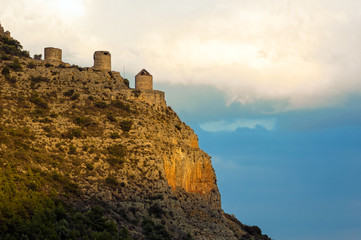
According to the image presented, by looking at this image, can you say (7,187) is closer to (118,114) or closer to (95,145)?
(95,145)

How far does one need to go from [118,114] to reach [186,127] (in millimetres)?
11005

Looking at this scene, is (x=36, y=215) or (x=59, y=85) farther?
(x=59, y=85)

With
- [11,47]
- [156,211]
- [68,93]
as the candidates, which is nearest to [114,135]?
[68,93]

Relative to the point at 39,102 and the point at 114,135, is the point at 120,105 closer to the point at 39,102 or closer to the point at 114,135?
the point at 114,135

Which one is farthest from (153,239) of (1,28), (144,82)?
(1,28)

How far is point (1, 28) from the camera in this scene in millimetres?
101562

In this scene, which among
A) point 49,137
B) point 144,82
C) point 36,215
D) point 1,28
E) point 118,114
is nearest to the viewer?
point 36,215

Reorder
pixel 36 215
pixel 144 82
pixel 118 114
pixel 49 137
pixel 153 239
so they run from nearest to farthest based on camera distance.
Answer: pixel 36 215
pixel 153 239
pixel 49 137
pixel 118 114
pixel 144 82

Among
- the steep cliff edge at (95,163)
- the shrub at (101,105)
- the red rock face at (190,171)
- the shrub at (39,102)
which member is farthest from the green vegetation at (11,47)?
the red rock face at (190,171)

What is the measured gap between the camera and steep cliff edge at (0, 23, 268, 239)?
6323cm

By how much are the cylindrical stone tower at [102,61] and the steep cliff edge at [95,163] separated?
156 centimetres

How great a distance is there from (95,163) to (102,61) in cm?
2105

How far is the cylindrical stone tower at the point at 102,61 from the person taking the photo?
91125mm

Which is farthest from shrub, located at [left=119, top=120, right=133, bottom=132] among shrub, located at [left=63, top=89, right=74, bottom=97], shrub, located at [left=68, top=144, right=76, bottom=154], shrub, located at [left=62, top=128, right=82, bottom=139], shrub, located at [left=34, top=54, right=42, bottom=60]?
shrub, located at [left=34, top=54, right=42, bottom=60]
